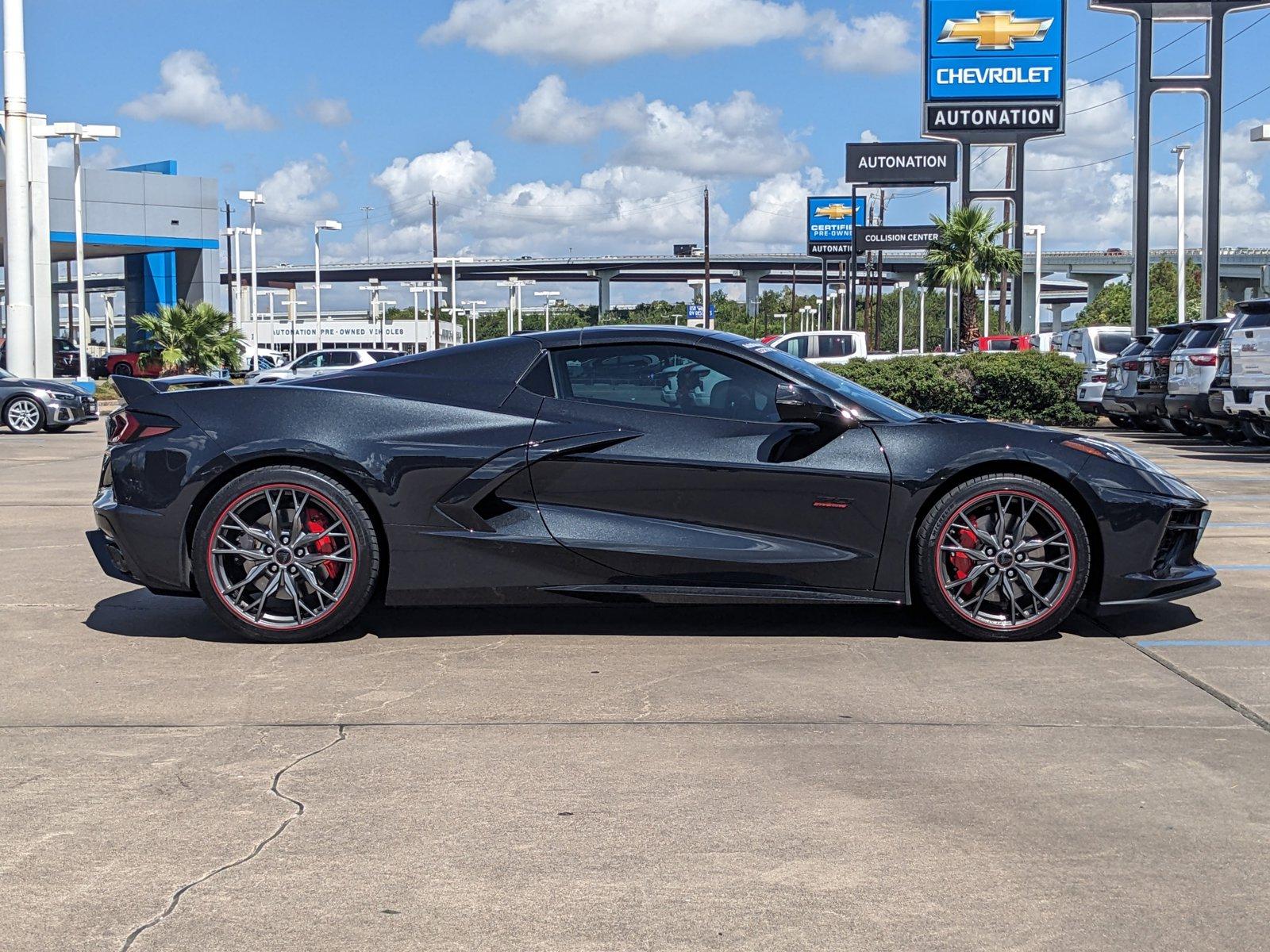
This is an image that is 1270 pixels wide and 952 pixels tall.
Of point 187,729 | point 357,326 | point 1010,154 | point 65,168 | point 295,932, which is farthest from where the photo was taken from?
point 357,326

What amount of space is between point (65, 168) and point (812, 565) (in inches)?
1875

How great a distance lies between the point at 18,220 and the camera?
31.4 meters

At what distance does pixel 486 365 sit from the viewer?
6.17 metres

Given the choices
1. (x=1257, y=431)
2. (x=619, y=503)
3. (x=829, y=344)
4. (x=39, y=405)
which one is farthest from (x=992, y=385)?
(x=619, y=503)

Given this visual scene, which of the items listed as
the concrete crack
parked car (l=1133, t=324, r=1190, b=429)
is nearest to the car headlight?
the concrete crack

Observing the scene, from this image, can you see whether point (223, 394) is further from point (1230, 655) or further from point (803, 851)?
point (1230, 655)

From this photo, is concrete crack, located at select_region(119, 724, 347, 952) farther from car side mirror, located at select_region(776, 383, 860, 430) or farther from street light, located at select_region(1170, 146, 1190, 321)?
street light, located at select_region(1170, 146, 1190, 321)

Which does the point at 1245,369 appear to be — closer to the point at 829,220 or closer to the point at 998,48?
the point at 998,48

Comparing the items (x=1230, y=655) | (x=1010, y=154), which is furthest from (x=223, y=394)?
(x=1010, y=154)

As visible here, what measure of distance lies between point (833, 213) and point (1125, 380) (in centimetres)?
8321

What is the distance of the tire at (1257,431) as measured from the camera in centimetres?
1688

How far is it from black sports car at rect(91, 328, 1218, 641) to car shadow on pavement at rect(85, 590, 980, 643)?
15.2 inches

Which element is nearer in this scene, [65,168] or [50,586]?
[50,586]

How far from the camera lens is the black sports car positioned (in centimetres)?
590
